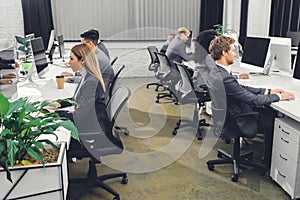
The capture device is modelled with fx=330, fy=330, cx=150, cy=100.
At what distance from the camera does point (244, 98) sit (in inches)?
110

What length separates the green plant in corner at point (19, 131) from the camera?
1382 millimetres

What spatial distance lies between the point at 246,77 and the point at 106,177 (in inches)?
80.3

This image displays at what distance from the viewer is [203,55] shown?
4.09 meters

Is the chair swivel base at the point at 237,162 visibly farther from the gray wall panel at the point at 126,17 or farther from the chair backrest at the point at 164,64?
the gray wall panel at the point at 126,17

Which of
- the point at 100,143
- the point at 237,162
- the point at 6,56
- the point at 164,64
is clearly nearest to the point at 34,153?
the point at 100,143

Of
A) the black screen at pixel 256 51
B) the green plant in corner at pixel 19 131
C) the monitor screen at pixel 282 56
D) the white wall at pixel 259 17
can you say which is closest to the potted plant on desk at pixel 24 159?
the green plant in corner at pixel 19 131

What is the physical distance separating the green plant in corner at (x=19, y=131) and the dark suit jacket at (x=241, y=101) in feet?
5.46

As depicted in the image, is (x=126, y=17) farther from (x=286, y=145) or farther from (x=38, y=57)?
(x=286, y=145)

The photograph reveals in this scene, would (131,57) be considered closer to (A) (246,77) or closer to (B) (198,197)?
(A) (246,77)

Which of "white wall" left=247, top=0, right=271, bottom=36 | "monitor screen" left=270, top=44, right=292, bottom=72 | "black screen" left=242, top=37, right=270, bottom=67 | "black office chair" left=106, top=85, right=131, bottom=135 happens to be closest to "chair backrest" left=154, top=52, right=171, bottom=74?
"black screen" left=242, top=37, right=270, bottom=67

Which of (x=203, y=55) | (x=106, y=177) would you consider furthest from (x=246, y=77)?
(x=106, y=177)

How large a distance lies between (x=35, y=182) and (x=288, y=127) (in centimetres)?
201

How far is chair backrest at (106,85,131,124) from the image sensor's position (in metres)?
2.46

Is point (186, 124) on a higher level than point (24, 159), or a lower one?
lower
